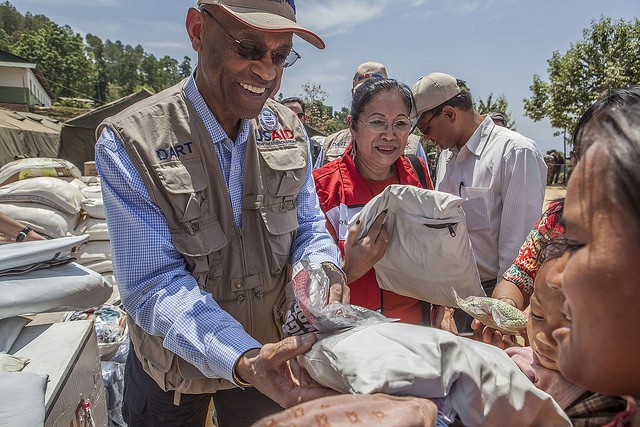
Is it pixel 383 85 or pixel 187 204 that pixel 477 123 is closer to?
pixel 383 85

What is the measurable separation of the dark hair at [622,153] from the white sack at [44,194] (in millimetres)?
5902

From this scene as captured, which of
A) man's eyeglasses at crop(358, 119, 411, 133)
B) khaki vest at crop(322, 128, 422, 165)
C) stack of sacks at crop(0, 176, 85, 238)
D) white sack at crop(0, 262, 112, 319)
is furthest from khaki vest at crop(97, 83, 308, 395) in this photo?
stack of sacks at crop(0, 176, 85, 238)

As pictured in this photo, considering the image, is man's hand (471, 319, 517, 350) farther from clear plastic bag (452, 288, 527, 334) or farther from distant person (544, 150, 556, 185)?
distant person (544, 150, 556, 185)

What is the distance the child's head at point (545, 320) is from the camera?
1.23 metres

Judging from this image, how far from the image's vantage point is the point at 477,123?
305 cm

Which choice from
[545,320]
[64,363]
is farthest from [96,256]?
[545,320]

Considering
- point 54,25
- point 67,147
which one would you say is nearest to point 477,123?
point 67,147

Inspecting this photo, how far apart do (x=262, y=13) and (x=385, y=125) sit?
1173 millimetres

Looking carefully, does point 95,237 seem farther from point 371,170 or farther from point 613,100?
point 613,100

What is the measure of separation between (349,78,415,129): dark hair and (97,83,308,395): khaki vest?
75 centimetres

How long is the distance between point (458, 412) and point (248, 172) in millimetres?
1374

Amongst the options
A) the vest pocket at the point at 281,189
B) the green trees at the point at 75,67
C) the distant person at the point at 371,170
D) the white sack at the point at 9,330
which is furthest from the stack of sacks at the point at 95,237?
the green trees at the point at 75,67

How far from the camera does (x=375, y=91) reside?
273 cm

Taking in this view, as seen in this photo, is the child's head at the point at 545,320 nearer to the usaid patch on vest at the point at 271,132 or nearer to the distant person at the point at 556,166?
the usaid patch on vest at the point at 271,132
